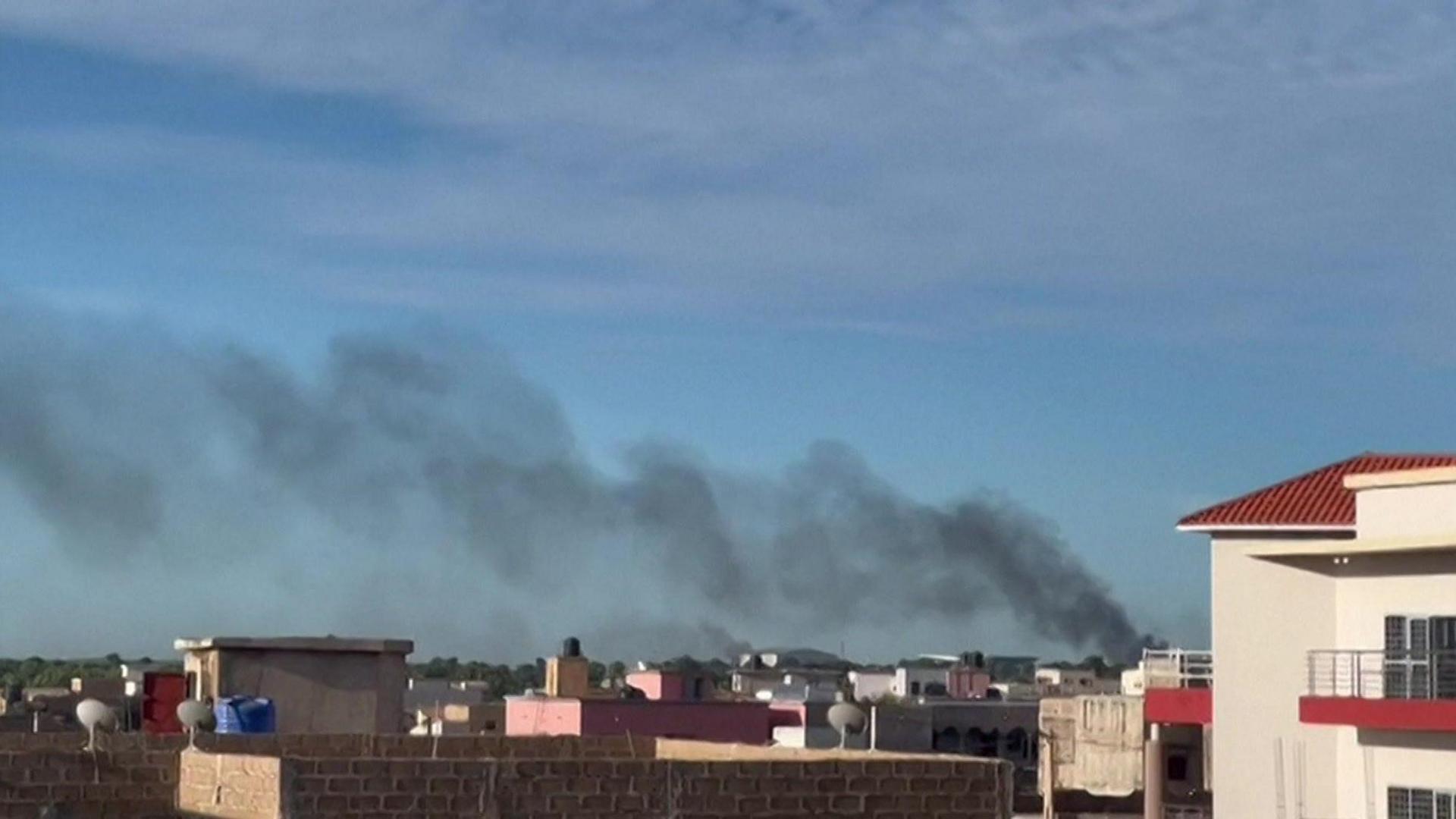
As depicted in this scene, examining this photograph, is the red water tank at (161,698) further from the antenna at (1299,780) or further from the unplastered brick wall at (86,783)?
the antenna at (1299,780)

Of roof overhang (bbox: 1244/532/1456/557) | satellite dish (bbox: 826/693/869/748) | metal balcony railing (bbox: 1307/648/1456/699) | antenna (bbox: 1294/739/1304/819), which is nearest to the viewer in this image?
satellite dish (bbox: 826/693/869/748)

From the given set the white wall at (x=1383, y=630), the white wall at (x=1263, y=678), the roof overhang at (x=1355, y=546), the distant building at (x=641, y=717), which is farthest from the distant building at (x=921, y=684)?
the white wall at (x=1383, y=630)

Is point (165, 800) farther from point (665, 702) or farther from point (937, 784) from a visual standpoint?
point (665, 702)

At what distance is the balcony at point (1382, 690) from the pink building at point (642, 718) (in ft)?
98.3

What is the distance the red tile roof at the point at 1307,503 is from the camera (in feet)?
141

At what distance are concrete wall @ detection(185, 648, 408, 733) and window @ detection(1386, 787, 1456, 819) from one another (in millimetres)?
17241

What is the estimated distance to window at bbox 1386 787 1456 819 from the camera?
39.5m

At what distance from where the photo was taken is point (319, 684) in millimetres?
41906

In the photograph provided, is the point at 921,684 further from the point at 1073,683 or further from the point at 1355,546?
the point at 1355,546

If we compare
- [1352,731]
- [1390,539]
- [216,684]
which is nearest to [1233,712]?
[1352,731]

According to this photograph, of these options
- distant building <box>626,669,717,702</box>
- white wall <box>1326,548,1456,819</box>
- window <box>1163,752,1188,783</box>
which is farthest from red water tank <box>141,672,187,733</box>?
distant building <box>626,669,717,702</box>

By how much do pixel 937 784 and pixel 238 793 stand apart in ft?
21.4

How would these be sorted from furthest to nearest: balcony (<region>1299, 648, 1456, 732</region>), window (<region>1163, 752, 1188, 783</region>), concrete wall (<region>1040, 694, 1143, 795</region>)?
concrete wall (<region>1040, 694, 1143, 795</region>) → window (<region>1163, 752, 1188, 783</region>) → balcony (<region>1299, 648, 1456, 732</region>)

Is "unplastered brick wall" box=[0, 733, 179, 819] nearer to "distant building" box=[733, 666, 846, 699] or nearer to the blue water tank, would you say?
the blue water tank
